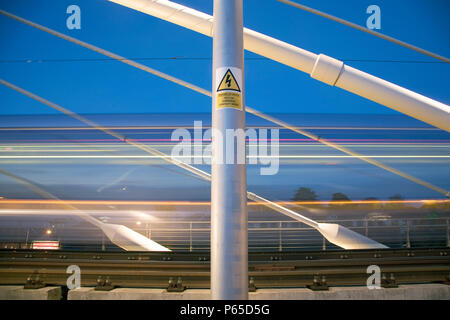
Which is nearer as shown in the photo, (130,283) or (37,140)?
(130,283)

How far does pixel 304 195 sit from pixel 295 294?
8.11ft

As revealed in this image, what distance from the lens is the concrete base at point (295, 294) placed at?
328cm

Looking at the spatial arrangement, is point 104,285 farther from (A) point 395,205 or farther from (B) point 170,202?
(A) point 395,205

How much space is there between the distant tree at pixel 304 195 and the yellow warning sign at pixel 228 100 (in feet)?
11.5

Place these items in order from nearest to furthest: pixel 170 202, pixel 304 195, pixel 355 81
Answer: pixel 355 81 < pixel 170 202 < pixel 304 195

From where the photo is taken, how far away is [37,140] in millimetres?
5383

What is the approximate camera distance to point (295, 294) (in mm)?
3293

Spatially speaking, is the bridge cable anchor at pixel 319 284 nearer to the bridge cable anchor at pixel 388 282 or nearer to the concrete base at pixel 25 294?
the bridge cable anchor at pixel 388 282

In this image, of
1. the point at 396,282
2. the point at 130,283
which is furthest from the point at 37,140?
the point at 396,282

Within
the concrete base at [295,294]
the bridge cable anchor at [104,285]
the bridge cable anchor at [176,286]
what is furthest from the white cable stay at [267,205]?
the bridge cable anchor at [176,286]

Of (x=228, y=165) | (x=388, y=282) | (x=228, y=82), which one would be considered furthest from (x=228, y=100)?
(x=388, y=282)

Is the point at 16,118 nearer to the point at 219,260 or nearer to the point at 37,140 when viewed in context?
the point at 37,140

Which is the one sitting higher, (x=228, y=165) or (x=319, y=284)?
(x=228, y=165)

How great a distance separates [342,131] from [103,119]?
15.3 feet
